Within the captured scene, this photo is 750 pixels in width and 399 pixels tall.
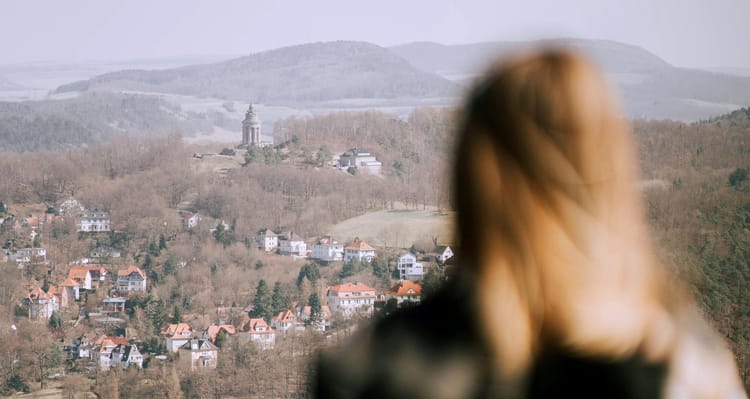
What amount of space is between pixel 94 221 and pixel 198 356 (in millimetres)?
8827

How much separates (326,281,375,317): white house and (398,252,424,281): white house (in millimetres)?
746

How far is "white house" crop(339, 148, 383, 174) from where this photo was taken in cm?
3198

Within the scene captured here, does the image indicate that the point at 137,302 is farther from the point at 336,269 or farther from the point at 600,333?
the point at 600,333

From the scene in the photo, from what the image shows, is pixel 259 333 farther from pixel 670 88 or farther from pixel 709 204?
pixel 670 88

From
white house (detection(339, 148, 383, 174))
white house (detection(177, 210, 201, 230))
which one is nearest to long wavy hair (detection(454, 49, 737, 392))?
white house (detection(177, 210, 201, 230))

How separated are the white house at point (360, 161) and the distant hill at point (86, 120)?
17.8 feet

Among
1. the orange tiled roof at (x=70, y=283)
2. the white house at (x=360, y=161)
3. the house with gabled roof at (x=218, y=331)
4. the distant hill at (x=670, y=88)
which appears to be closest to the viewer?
the house with gabled roof at (x=218, y=331)

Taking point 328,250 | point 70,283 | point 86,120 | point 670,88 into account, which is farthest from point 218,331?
point 86,120

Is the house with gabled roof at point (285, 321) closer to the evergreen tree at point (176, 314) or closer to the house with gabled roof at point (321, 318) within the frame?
the house with gabled roof at point (321, 318)

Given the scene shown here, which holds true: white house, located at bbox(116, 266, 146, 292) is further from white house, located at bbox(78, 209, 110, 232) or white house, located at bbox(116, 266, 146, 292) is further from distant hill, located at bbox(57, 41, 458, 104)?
distant hill, located at bbox(57, 41, 458, 104)

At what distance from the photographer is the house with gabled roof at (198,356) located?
21.5m

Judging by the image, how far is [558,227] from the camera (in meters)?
0.57

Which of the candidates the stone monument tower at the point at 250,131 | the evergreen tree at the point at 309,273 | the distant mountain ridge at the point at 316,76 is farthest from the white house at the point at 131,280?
the distant mountain ridge at the point at 316,76

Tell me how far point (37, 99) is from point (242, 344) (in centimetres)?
1561
